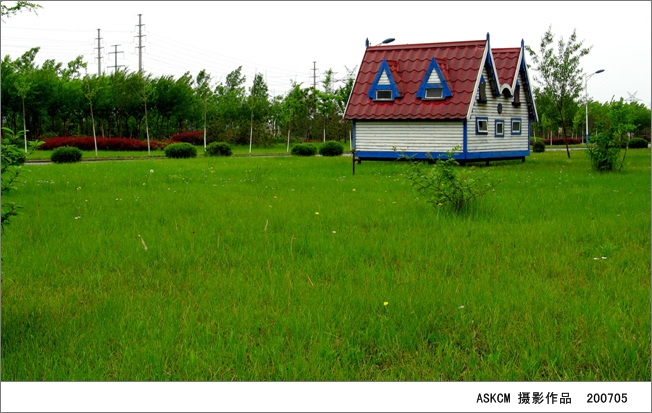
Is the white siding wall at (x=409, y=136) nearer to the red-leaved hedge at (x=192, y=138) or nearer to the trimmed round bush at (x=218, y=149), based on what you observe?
the trimmed round bush at (x=218, y=149)

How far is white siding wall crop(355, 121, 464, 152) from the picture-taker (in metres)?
24.8

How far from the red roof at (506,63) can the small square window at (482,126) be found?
2.99 m

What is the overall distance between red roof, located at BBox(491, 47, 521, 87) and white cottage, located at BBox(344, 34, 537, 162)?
5cm

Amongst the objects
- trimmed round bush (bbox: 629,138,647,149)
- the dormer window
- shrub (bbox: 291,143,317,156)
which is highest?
the dormer window

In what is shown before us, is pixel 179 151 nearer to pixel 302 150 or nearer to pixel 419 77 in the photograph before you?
pixel 302 150

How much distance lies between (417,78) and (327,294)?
887 inches

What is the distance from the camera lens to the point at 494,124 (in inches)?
1067

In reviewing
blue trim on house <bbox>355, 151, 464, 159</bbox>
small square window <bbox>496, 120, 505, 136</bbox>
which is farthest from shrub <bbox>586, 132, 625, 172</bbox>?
small square window <bbox>496, 120, 505, 136</bbox>

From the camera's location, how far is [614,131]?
17391 mm

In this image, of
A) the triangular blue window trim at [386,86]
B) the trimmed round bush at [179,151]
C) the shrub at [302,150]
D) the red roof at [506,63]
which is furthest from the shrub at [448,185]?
the shrub at [302,150]

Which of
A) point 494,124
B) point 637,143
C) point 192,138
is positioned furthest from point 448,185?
point 192,138

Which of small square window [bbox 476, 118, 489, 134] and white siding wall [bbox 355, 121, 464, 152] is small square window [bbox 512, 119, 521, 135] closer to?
small square window [bbox 476, 118, 489, 134]

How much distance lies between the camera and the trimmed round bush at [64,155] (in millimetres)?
26812

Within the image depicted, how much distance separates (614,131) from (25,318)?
1774cm
